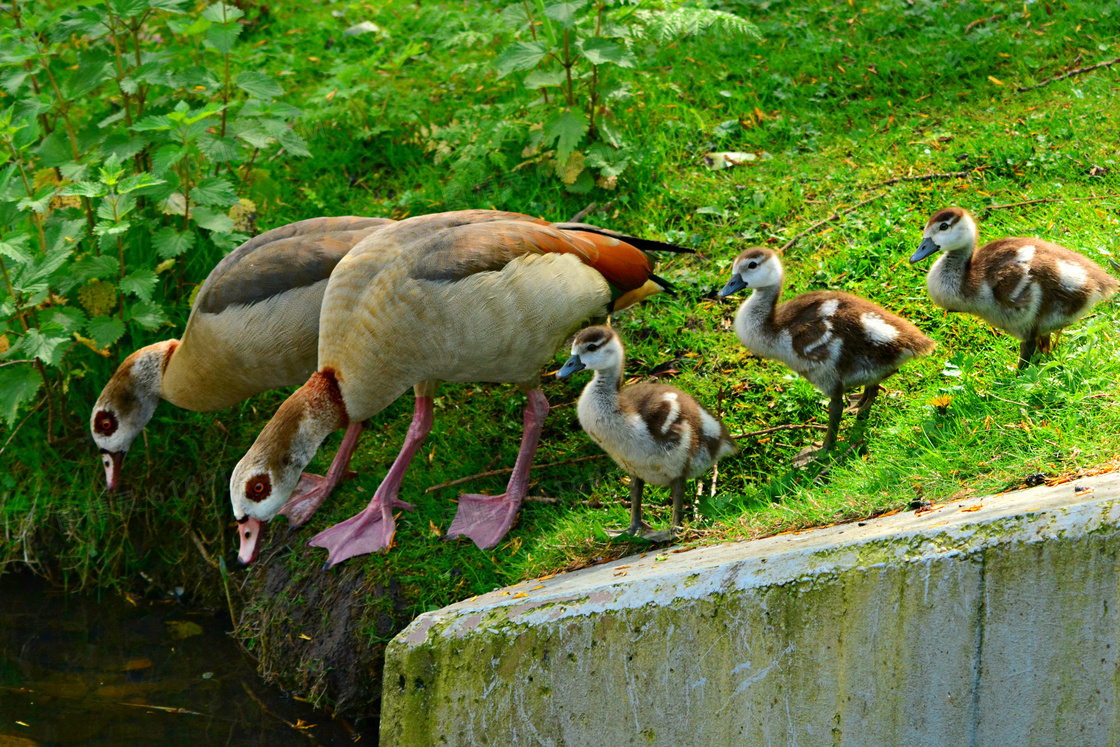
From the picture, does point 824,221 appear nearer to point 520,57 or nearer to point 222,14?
point 520,57

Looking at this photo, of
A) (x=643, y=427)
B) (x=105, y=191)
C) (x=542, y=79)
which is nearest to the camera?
(x=643, y=427)

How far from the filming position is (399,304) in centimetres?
449

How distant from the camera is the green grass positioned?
13.7 feet

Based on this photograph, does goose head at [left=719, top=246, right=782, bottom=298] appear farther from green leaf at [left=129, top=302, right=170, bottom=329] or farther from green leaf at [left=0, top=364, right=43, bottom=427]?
green leaf at [left=0, top=364, right=43, bottom=427]

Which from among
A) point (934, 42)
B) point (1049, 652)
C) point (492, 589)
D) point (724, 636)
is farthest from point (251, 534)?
point (934, 42)

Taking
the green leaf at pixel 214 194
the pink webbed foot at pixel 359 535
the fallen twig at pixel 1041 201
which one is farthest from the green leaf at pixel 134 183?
the fallen twig at pixel 1041 201

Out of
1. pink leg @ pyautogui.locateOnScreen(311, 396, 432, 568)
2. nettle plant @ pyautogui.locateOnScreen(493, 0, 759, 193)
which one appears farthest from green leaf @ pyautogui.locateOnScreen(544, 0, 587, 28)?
pink leg @ pyautogui.locateOnScreen(311, 396, 432, 568)

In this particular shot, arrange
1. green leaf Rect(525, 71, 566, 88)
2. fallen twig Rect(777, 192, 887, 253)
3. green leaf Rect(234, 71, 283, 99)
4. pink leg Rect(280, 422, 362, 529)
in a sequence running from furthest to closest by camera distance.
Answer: green leaf Rect(525, 71, 566, 88)
fallen twig Rect(777, 192, 887, 253)
green leaf Rect(234, 71, 283, 99)
pink leg Rect(280, 422, 362, 529)

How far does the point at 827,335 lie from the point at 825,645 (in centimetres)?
160

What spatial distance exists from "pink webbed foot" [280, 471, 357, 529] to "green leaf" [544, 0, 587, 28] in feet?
9.57

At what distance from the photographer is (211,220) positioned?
5.42 meters

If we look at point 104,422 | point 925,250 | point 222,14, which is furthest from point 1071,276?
point 104,422

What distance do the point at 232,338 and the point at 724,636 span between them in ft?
10.2

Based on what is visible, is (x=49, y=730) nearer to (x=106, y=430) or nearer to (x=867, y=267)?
(x=106, y=430)
